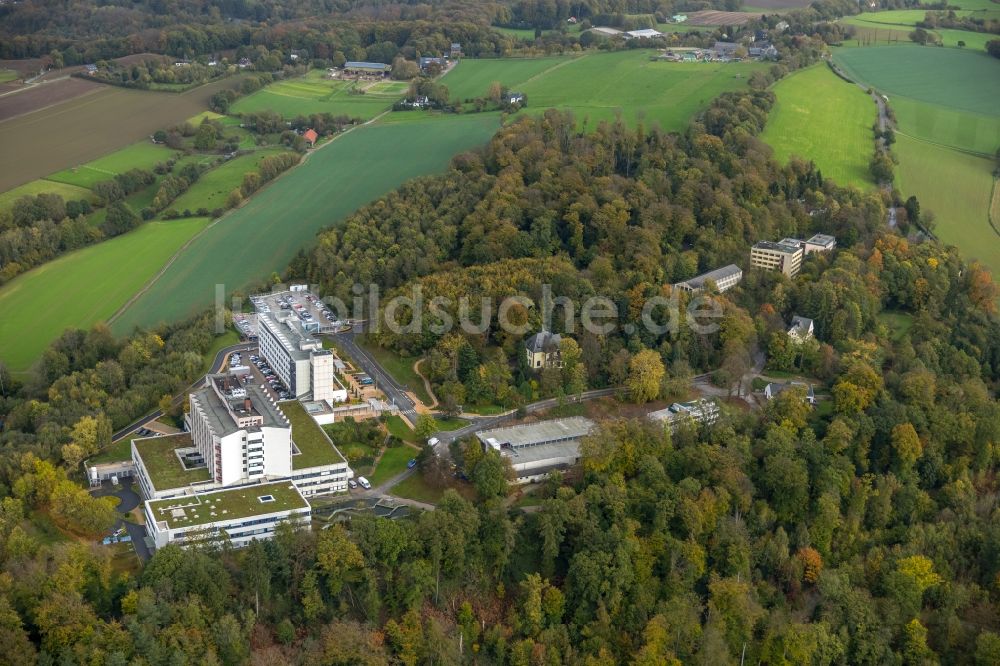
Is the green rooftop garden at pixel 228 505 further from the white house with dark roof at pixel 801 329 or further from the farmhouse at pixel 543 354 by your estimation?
the white house with dark roof at pixel 801 329

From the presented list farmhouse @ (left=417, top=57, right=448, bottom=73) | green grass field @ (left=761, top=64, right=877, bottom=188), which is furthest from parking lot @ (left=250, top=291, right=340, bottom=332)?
farmhouse @ (left=417, top=57, right=448, bottom=73)

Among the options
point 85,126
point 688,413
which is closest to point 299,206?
point 85,126

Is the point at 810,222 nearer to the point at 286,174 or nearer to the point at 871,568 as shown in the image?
the point at 871,568

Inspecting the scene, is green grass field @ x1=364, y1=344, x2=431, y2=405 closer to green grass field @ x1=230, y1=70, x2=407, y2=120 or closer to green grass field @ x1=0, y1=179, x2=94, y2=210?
green grass field @ x1=0, y1=179, x2=94, y2=210

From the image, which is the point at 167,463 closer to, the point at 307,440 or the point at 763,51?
the point at 307,440

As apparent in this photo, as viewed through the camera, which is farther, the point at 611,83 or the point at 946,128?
the point at 611,83

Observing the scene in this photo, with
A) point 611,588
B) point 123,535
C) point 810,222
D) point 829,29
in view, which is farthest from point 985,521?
point 829,29
